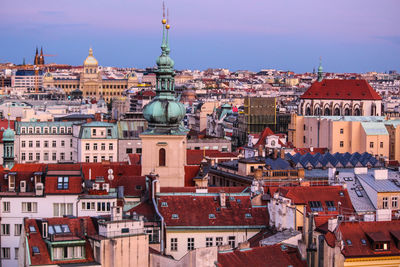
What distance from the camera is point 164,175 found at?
71.3 meters

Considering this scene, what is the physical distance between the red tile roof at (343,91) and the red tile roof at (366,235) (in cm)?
10045

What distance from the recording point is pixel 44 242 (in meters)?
47.5

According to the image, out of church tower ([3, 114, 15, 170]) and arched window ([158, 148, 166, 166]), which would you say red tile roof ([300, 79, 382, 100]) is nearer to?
church tower ([3, 114, 15, 170])

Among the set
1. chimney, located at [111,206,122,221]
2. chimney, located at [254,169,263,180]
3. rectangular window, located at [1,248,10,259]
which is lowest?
rectangular window, located at [1,248,10,259]

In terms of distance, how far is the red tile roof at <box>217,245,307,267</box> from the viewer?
1876 inches

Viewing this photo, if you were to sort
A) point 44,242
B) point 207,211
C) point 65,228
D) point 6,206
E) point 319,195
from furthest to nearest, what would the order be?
point 319,195, point 6,206, point 207,211, point 65,228, point 44,242

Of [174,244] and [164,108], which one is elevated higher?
[164,108]

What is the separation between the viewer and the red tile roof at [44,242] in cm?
4666

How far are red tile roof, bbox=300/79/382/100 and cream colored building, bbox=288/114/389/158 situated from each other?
46.3 feet

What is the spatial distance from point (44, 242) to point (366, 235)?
52.4 ft

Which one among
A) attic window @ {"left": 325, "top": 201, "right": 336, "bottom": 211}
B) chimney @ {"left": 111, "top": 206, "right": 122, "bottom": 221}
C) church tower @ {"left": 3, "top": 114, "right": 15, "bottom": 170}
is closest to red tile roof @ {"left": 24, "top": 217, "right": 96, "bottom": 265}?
chimney @ {"left": 111, "top": 206, "right": 122, "bottom": 221}

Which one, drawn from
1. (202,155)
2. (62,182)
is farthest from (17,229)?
(202,155)

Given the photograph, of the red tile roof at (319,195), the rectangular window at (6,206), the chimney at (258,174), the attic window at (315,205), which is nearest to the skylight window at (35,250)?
the rectangular window at (6,206)

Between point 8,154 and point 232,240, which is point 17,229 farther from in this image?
point 8,154
